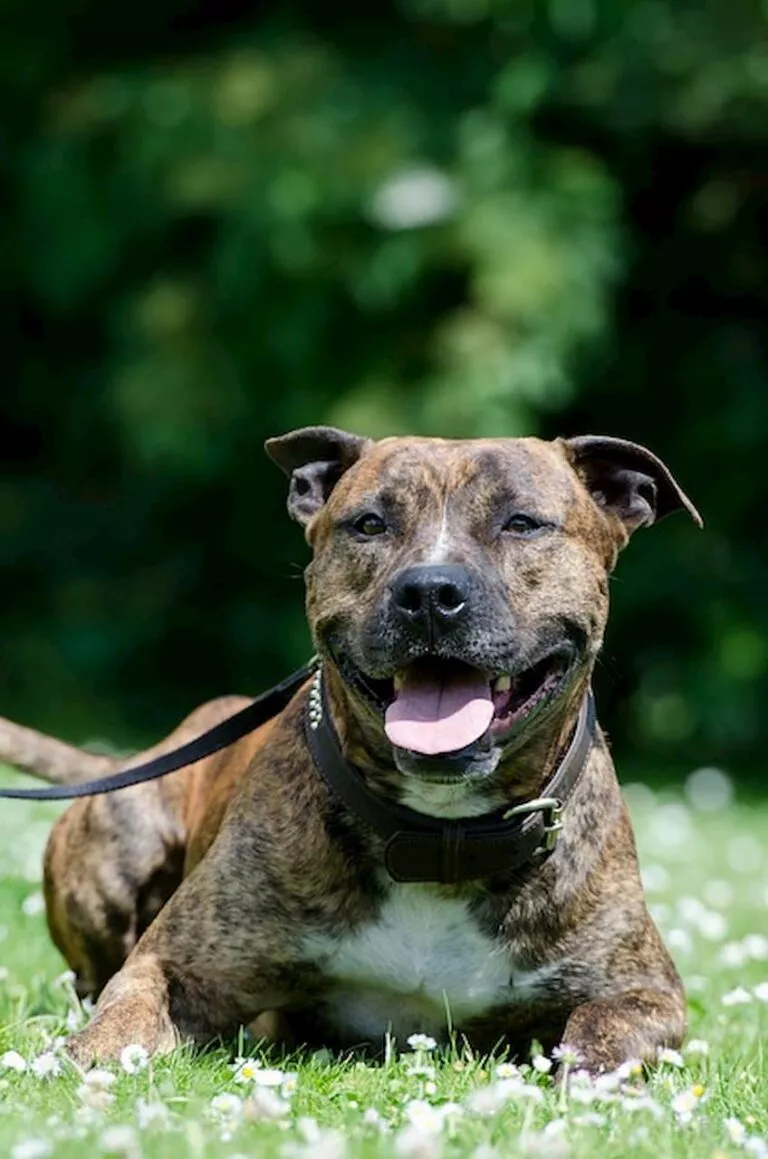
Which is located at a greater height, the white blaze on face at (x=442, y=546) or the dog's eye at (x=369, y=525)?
Result: the white blaze on face at (x=442, y=546)

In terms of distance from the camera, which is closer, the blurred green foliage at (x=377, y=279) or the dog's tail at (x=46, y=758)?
the dog's tail at (x=46, y=758)

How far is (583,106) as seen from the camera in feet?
44.7

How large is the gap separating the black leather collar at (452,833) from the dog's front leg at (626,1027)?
35cm

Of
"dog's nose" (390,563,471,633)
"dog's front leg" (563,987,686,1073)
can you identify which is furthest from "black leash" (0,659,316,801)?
"dog's front leg" (563,987,686,1073)

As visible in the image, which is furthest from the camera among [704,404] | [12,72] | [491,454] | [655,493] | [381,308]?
[12,72]

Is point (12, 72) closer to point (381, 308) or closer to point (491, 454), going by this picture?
point (381, 308)

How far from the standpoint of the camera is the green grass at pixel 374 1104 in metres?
2.97

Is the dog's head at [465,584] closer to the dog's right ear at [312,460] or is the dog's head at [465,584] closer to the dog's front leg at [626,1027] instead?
the dog's right ear at [312,460]

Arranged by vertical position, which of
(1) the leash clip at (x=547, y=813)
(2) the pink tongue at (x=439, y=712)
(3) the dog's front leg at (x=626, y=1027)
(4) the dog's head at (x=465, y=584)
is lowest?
(3) the dog's front leg at (x=626, y=1027)

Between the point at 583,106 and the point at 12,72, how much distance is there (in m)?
4.56

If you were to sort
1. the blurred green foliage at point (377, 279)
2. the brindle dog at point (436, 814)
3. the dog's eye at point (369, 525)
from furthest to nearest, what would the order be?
the blurred green foliage at point (377, 279) → the dog's eye at point (369, 525) → the brindle dog at point (436, 814)

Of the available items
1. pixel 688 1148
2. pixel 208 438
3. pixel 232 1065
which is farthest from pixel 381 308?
pixel 688 1148

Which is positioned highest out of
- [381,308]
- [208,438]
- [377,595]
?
[377,595]

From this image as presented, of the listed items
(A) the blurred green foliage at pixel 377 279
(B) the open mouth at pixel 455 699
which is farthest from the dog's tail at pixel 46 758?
(A) the blurred green foliage at pixel 377 279
